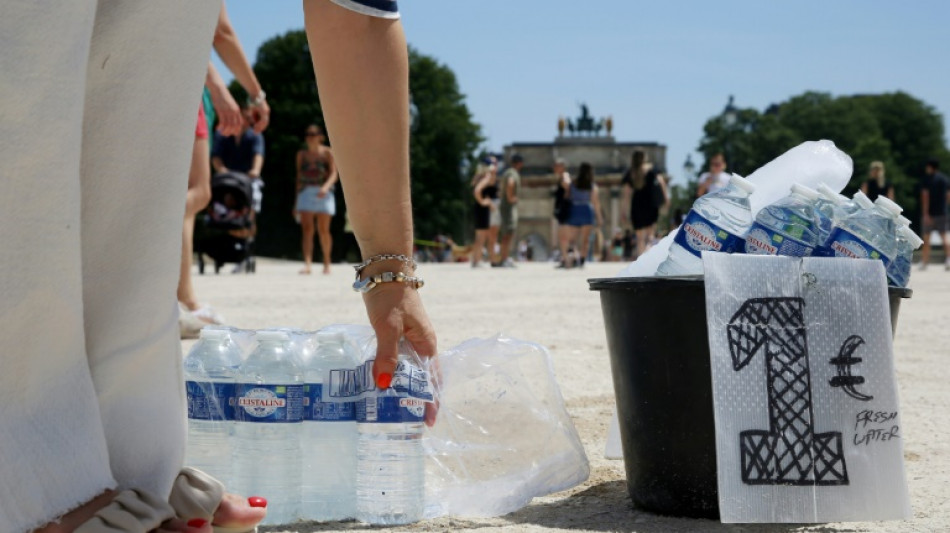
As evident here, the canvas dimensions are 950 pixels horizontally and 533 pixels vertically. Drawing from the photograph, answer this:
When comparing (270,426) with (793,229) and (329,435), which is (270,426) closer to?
(329,435)

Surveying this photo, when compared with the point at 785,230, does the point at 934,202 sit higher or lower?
higher

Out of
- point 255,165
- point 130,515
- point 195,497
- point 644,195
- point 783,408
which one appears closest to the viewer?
point 130,515

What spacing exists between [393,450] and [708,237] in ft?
2.87

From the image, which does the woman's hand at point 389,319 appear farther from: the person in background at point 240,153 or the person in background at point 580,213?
the person in background at point 580,213

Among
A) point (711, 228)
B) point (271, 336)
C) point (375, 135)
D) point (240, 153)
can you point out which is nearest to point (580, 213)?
point (240, 153)

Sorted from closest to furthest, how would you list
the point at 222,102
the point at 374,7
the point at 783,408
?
the point at 374,7 < the point at 783,408 < the point at 222,102

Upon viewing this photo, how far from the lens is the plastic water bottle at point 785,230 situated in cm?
276

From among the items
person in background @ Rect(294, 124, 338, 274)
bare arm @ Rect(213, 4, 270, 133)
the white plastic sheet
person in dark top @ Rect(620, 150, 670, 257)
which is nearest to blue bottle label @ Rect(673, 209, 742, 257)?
the white plastic sheet

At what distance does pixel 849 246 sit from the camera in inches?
108

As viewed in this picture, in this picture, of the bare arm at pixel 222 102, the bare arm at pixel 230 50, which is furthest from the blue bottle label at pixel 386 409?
the bare arm at pixel 230 50

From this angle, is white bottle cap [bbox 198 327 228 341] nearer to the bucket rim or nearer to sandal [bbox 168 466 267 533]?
sandal [bbox 168 466 267 533]

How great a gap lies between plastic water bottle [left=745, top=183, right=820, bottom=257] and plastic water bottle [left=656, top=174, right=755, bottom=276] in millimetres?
55

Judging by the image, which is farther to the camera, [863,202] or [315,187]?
[315,187]

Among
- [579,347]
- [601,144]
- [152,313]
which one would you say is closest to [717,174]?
[579,347]
